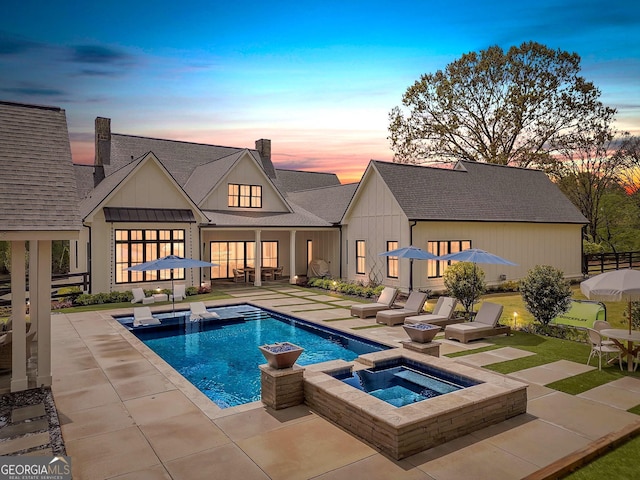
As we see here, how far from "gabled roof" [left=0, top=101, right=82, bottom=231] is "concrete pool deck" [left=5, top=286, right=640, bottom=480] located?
3.45m

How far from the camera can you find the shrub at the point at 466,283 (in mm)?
16281

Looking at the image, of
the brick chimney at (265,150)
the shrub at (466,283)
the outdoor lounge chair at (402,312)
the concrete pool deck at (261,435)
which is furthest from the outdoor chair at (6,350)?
the brick chimney at (265,150)

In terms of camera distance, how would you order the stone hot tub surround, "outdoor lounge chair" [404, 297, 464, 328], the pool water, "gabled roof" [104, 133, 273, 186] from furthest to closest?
"gabled roof" [104, 133, 273, 186] → "outdoor lounge chair" [404, 297, 464, 328] → the pool water → the stone hot tub surround

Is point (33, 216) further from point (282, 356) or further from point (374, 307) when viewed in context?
point (374, 307)

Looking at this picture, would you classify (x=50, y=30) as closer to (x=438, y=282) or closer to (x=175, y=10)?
(x=175, y=10)

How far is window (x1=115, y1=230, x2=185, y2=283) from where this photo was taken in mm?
22000

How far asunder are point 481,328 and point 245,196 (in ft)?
61.0

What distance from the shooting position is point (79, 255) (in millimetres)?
24375

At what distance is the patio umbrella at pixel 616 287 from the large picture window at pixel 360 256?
15654 millimetres

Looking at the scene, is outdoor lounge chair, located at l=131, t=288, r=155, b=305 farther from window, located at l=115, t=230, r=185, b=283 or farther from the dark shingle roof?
the dark shingle roof

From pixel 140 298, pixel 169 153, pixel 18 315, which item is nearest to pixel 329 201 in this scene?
pixel 169 153

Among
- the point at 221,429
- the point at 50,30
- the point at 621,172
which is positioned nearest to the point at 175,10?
the point at 50,30

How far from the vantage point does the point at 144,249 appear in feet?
74.3

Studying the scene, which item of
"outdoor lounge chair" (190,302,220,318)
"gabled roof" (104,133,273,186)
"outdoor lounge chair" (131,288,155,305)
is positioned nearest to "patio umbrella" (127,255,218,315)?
"outdoor lounge chair" (190,302,220,318)
